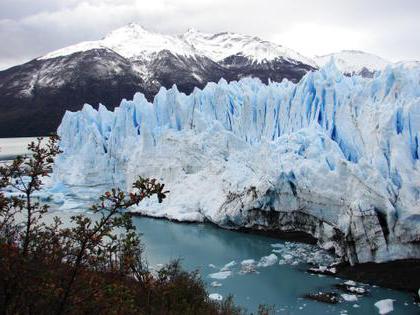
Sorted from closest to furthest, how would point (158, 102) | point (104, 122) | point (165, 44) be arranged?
point (158, 102), point (104, 122), point (165, 44)

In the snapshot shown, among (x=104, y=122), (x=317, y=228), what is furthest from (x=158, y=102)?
(x=317, y=228)

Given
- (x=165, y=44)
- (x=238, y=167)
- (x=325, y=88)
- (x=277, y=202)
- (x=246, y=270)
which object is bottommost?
(x=246, y=270)

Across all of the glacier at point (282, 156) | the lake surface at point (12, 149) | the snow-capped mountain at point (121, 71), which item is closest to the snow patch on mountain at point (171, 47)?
the snow-capped mountain at point (121, 71)

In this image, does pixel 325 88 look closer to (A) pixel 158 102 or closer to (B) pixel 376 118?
(B) pixel 376 118

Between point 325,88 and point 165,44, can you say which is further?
point 165,44

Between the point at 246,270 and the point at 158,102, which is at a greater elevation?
the point at 158,102

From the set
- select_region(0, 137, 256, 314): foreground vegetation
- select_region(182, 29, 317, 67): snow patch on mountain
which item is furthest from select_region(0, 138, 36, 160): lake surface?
select_region(182, 29, 317, 67): snow patch on mountain

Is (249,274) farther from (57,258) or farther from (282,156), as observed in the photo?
(57,258)

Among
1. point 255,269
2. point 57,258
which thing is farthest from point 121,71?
point 57,258
